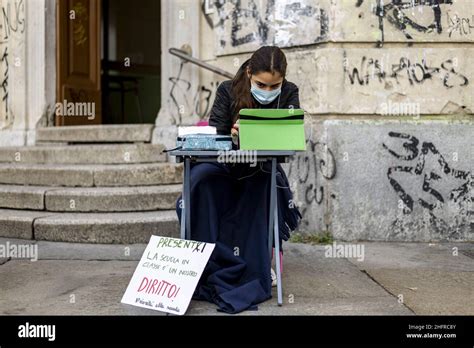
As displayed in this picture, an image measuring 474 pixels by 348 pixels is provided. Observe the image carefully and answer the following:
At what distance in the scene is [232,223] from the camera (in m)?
4.05

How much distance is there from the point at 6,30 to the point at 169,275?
527cm

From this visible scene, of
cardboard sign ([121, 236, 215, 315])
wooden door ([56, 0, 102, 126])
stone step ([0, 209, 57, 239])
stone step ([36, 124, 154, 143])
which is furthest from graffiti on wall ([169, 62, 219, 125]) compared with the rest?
cardboard sign ([121, 236, 215, 315])

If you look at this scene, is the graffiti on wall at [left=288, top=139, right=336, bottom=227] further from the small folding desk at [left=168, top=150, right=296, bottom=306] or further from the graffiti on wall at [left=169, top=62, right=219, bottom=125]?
the small folding desk at [left=168, top=150, right=296, bottom=306]

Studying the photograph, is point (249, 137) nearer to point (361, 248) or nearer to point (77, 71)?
point (361, 248)

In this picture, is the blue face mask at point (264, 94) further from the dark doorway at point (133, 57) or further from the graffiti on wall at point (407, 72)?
the dark doorway at point (133, 57)

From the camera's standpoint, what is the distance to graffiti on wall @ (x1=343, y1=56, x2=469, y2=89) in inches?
224

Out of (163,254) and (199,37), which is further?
(199,37)

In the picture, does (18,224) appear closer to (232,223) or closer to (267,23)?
(232,223)

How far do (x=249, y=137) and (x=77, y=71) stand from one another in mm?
5046

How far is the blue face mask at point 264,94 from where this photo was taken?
3.89m

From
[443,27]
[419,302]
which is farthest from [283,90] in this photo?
[443,27]

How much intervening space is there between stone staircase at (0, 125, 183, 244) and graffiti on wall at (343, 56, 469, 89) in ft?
6.88

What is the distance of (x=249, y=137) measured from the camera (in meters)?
3.51
